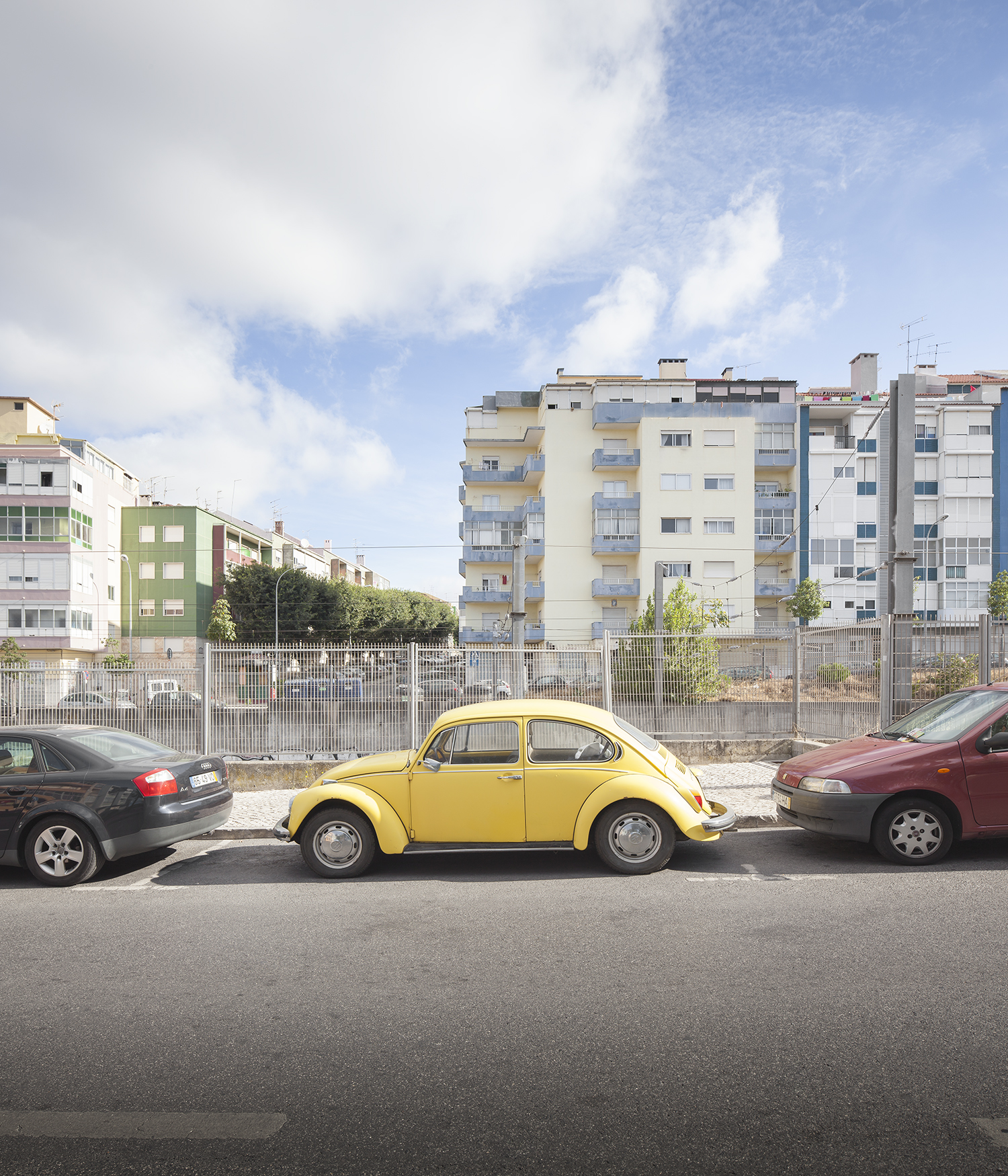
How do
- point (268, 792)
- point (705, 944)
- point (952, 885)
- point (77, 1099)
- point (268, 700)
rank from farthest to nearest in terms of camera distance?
point (268, 700), point (268, 792), point (952, 885), point (705, 944), point (77, 1099)

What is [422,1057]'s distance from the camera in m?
3.58

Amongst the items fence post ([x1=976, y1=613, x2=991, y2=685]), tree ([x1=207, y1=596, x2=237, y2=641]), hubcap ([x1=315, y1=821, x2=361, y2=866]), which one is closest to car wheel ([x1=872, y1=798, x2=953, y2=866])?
hubcap ([x1=315, y1=821, x2=361, y2=866])

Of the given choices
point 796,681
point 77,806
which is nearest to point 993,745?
point 796,681

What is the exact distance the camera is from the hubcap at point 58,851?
6828 mm

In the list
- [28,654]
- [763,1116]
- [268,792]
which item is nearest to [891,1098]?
[763,1116]

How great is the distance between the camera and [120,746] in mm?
7707

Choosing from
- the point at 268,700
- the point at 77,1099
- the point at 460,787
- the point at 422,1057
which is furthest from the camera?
the point at 268,700

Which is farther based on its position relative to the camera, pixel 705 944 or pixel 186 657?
pixel 186 657

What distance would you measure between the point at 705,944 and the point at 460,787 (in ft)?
8.11

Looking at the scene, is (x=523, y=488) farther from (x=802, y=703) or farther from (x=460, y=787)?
(x=460, y=787)

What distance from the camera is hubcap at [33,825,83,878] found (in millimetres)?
6828

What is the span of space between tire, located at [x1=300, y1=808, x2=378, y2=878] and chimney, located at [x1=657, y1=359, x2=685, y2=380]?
5295cm

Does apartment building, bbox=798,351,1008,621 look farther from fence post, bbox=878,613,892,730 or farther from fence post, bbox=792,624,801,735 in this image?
fence post, bbox=878,613,892,730

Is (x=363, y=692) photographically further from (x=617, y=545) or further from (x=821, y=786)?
(x=617, y=545)
